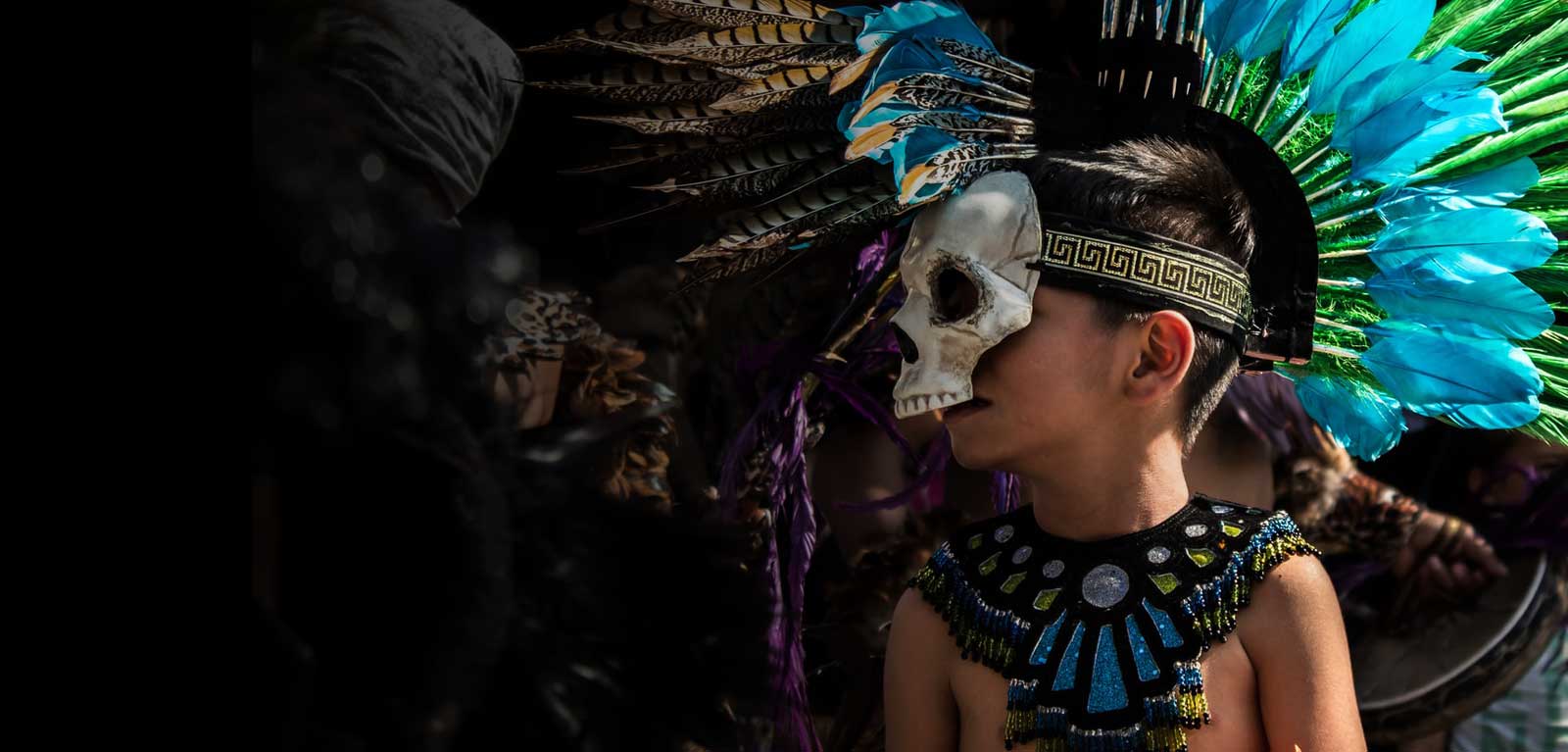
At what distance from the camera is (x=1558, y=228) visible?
197 centimetres

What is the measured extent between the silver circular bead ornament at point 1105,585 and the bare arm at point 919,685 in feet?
0.70

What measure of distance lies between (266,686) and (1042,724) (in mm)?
1134

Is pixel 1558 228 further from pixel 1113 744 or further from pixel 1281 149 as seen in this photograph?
pixel 1113 744

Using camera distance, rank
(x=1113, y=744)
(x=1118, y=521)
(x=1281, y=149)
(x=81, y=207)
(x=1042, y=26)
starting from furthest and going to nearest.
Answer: (x=1042, y=26)
(x=1281, y=149)
(x=1118, y=521)
(x=1113, y=744)
(x=81, y=207)

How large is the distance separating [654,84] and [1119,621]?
96 centimetres

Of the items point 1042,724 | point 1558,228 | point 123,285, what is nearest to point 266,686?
point 123,285

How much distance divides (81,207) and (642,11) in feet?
4.17

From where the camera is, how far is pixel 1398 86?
179 cm

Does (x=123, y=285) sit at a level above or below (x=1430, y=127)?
below

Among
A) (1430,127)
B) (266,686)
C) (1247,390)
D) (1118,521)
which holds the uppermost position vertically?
(1430,127)

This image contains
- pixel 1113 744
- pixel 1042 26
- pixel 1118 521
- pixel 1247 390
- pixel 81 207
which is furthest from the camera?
pixel 1247 390

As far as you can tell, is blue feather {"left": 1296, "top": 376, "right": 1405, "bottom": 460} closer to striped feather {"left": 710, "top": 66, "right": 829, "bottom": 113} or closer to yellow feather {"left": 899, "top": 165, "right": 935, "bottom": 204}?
yellow feather {"left": 899, "top": 165, "right": 935, "bottom": 204}

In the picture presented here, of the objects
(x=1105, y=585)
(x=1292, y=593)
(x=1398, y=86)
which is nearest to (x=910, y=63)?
(x=1398, y=86)

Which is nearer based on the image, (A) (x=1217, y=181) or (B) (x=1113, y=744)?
(B) (x=1113, y=744)
